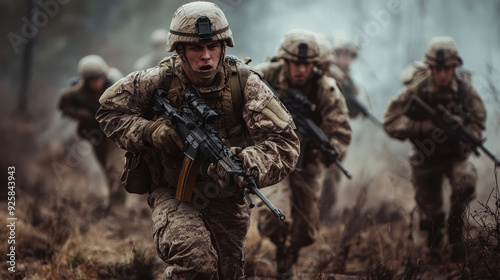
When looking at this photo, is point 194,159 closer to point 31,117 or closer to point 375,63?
point 31,117

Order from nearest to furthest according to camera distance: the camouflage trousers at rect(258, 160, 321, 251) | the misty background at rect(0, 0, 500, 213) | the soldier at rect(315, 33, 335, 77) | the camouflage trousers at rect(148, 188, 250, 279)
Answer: the camouflage trousers at rect(148, 188, 250, 279), the camouflage trousers at rect(258, 160, 321, 251), the soldier at rect(315, 33, 335, 77), the misty background at rect(0, 0, 500, 213)

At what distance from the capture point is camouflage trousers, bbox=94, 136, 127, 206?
8180 mm

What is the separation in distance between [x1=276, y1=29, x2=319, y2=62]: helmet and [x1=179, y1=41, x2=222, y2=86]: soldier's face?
2.39 metres

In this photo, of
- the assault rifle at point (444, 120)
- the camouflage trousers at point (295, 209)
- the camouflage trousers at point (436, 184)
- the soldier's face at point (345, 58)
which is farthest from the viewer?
the soldier's face at point (345, 58)

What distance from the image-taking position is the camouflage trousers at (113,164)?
8180mm

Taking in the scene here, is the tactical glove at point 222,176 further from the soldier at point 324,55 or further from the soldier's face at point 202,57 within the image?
the soldier at point 324,55

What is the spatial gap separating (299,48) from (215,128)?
2.52m

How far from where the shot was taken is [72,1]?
1441 cm

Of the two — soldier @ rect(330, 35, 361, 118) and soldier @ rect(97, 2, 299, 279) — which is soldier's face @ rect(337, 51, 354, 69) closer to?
soldier @ rect(330, 35, 361, 118)

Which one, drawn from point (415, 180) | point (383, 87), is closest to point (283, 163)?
point (415, 180)

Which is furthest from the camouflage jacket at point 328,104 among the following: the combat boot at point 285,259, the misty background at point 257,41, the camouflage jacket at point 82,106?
the misty background at point 257,41

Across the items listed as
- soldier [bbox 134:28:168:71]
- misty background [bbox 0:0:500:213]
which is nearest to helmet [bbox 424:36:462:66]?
soldier [bbox 134:28:168:71]

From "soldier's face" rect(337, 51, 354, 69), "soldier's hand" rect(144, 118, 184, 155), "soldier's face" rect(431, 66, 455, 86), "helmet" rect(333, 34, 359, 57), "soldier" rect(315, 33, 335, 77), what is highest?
"helmet" rect(333, 34, 359, 57)

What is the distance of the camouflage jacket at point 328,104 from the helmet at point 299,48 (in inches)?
6.7
